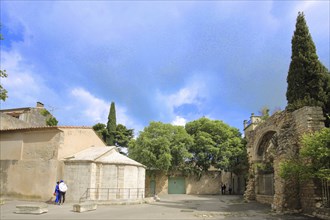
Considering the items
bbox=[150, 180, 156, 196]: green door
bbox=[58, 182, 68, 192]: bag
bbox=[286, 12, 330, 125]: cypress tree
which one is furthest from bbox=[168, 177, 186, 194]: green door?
bbox=[286, 12, 330, 125]: cypress tree

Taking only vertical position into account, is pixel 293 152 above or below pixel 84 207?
above

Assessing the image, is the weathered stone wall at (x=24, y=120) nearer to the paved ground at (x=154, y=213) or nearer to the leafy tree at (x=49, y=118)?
the leafy tree at (x=49, y=118)

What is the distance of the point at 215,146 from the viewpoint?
39.8m

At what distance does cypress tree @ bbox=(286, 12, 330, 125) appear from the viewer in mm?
17609

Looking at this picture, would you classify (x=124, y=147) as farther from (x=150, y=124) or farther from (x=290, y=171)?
(x=290, y=171)

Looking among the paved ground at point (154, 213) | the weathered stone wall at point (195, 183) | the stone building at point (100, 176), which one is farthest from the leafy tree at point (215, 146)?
the paved ground at point (154, 213)

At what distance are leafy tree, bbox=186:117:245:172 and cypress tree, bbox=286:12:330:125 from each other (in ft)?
67.8

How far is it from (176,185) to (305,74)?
85.9 feet

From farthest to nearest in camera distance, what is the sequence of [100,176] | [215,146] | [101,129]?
[101,129] → [215,146] → [100,176]

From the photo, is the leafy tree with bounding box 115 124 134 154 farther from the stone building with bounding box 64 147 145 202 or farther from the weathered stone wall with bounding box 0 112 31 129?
the stone building with bounding box 64 147 145 202

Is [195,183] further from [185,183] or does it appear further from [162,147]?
[162,147]

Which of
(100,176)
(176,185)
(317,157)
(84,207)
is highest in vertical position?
(317,157)

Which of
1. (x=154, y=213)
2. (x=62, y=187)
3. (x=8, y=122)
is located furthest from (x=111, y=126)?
(x=154, y=213)

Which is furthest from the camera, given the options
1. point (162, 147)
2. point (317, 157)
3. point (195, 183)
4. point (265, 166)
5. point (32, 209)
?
point (195, 183)
